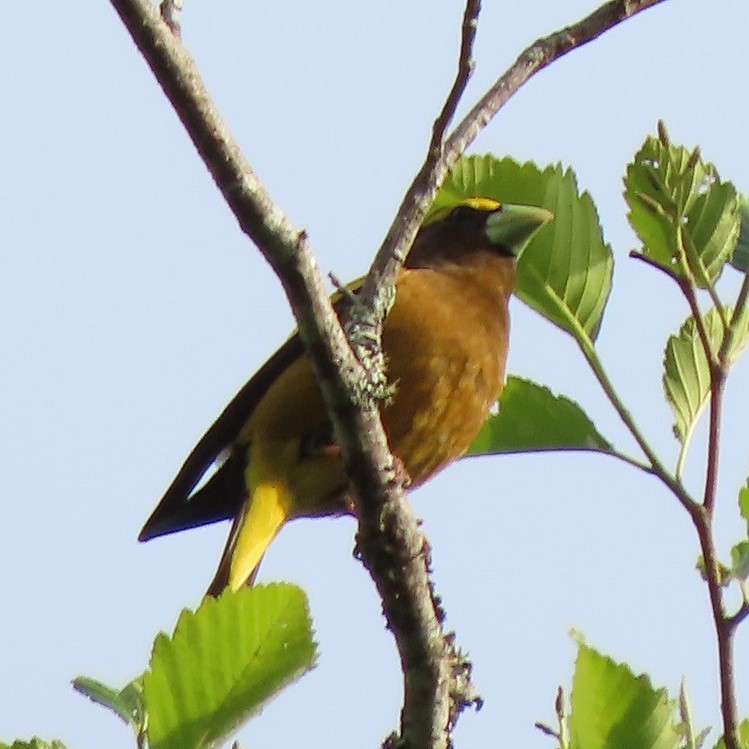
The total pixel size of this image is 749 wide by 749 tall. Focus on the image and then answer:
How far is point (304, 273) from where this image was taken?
99.7 inches

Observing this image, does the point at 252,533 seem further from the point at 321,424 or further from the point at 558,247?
the point at 558,247

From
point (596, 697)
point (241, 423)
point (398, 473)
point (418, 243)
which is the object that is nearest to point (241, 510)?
point (241, 423)

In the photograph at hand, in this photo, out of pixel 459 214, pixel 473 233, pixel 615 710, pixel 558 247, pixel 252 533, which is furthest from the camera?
pixel 459 214

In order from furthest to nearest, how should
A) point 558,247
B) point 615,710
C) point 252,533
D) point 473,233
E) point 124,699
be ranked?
point 473,233
point 252,533
point 558,247
point 124,699
point 615,710

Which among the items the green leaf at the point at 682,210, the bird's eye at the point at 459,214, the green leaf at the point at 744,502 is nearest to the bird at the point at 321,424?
the bird's eye at the point at 459,214

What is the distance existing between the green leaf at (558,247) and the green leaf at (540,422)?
160mm

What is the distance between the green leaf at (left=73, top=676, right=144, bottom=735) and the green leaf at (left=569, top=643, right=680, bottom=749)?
767mm

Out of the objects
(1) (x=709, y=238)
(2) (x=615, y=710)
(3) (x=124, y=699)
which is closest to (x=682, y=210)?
(1) (x=709, y=238)

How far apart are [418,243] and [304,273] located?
324 cm

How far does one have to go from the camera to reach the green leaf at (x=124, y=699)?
8.05ft

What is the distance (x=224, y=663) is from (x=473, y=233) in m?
3.58

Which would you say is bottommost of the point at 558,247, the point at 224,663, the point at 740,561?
the point at 224,663

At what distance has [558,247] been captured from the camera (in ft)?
10.2

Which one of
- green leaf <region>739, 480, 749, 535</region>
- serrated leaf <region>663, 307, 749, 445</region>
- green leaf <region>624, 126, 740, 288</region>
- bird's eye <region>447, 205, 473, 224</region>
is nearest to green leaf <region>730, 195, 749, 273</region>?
green leaf <region>624, 126, 740, 288</region>
